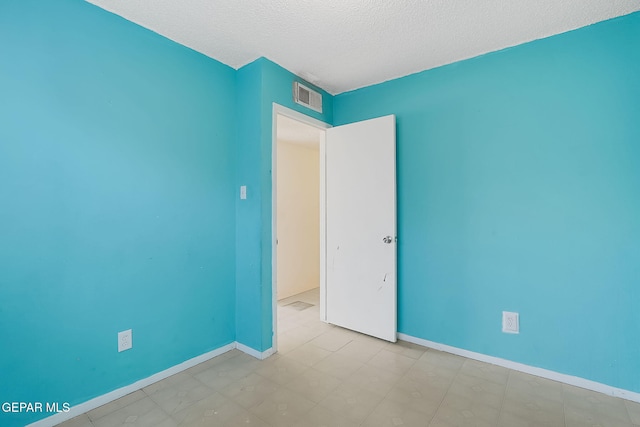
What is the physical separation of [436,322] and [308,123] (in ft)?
7.19

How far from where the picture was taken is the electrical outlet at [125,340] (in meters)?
1.81

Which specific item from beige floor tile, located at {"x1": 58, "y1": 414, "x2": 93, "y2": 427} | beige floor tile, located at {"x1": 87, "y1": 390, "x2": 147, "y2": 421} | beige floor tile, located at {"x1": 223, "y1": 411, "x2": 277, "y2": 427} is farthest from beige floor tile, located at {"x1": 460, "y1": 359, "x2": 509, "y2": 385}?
beige floor tile, located at {"x1": 58, "y1": 414, "x2": 93, "y2": 427}

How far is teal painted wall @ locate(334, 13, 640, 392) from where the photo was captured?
5.96 feet

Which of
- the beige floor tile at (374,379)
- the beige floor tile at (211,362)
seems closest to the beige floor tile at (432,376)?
the beige floor tile at (374,379)

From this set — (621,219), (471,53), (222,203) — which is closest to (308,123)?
(222,203)

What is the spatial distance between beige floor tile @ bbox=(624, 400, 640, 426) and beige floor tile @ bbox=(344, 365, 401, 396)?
128 centimetres

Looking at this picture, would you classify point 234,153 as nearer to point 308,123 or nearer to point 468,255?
point 308,123

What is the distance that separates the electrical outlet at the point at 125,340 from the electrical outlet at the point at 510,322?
8.76 feet

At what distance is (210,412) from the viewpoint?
1.65 m

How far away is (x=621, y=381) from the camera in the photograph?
1.79m

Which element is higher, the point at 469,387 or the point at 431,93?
the point at 431,93

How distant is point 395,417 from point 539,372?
1.22 meters

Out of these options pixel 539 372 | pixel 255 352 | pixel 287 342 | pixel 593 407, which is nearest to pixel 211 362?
pixel 255 352

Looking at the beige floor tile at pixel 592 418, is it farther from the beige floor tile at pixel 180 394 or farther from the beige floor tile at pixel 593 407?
the beige floor tile at pixel 180 394
